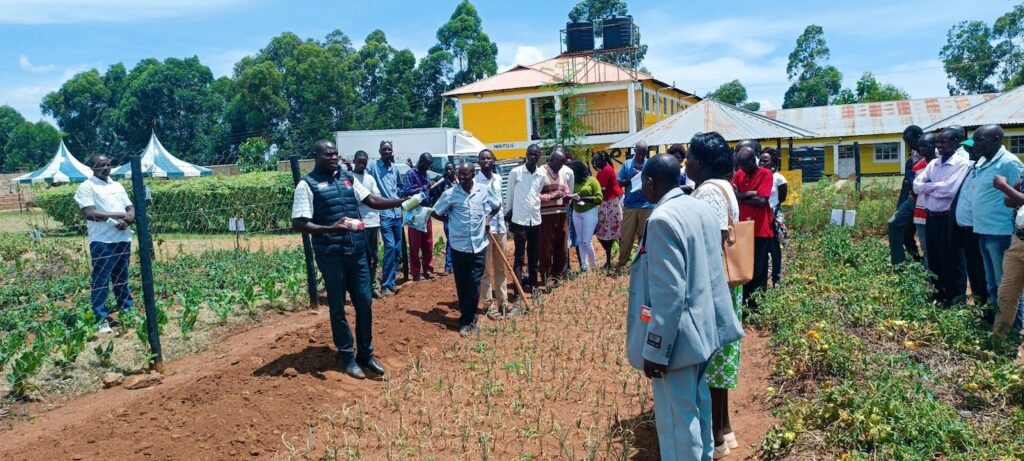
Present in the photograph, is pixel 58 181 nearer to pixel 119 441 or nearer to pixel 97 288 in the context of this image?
pixel 97 288

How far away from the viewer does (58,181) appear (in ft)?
94.5

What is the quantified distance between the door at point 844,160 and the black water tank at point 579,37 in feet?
54.4

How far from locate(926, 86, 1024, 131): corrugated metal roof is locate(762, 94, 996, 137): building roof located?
2124cm

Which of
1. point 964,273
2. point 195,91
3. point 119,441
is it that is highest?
point 195,91

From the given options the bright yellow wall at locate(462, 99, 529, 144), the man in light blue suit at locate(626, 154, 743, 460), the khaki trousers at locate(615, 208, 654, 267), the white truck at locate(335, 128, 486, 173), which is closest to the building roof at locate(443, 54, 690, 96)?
the bright yellow wall at locate(462, 99, 529, 144)

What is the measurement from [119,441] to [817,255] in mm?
8467

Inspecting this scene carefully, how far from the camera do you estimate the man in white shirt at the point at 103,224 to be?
24.3 feet

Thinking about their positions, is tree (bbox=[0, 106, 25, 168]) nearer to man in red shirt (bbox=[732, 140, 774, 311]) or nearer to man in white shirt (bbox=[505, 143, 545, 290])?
man in white shirt (bbox=[505, 143, 545, 290])

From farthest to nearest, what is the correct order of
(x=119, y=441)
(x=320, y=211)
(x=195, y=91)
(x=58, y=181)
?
1. (x=195, y=91)
2. (x=58, y=181)
3. (x=320, y=211)
4. (x=119, y=441)

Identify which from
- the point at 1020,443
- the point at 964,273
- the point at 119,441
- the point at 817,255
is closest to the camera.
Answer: the point at 1020,443

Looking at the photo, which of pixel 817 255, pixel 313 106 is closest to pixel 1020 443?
pixel 817 255

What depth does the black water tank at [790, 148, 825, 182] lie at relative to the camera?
3212cm

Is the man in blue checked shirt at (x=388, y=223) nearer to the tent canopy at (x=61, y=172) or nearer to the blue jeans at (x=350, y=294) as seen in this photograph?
the blue jeans at (x=350, y=294)

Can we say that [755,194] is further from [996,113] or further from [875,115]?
[875,115]
